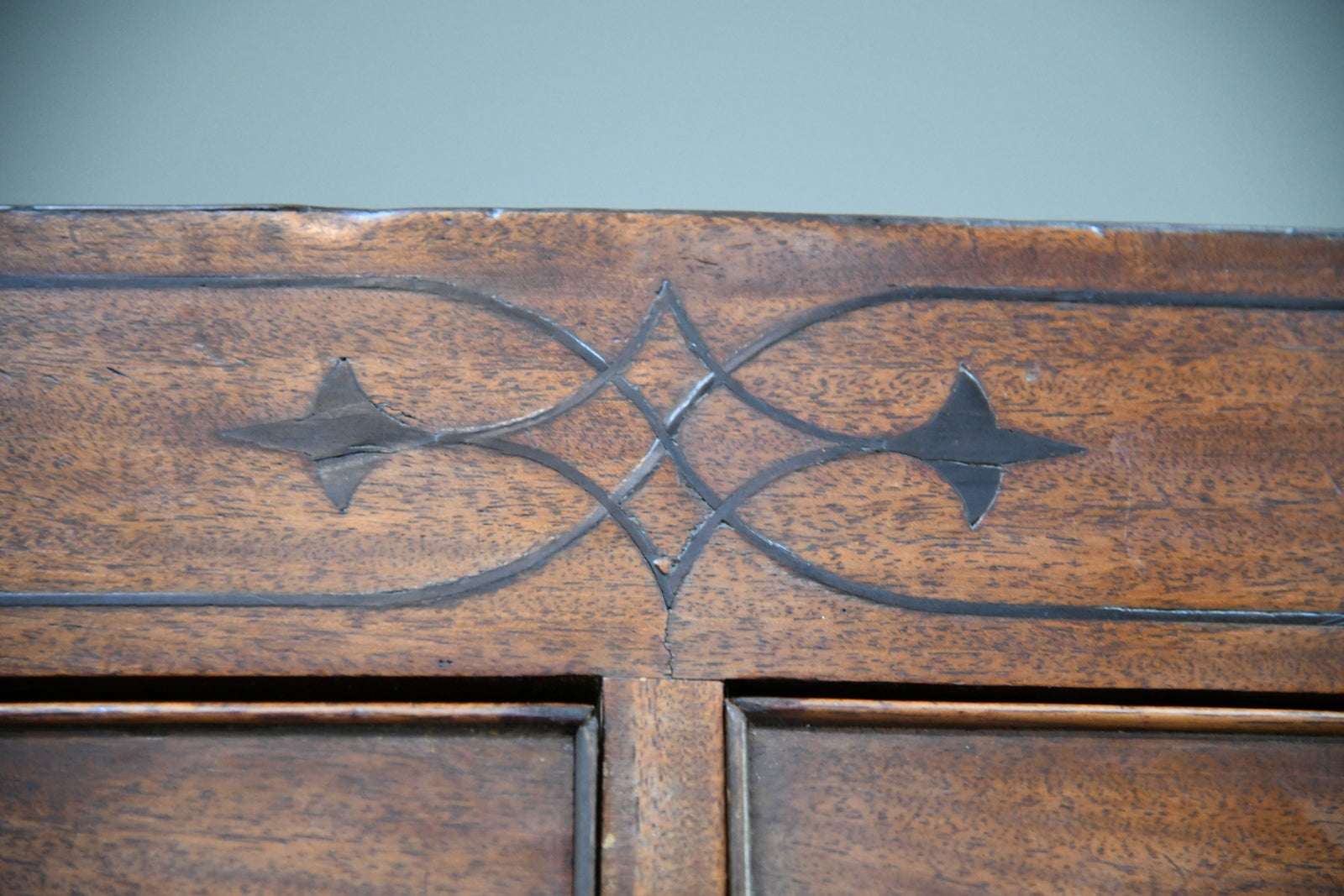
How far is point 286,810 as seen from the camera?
43 centimetres

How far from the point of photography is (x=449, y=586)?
447 mm

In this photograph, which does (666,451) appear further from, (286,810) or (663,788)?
(286,810)

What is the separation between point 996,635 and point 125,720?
488 millimetres

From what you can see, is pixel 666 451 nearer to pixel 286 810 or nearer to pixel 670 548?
pixel 670 548

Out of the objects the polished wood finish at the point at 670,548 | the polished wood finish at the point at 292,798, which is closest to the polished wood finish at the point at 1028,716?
the polished wood finish at the point at 670,548

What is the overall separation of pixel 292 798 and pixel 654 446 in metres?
0.28

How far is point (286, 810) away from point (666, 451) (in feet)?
0.93

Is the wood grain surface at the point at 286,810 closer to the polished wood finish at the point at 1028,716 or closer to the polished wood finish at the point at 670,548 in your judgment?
the polished wood finish at the point at 670,548

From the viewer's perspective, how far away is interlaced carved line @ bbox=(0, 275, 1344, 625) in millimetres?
451

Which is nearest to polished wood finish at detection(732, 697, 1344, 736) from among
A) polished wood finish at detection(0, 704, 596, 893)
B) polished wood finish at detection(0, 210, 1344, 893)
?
polished wood finish at detection(0, 210, 1344, 893)

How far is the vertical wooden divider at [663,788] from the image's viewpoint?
0.41 metres

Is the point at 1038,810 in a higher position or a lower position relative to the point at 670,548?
lower

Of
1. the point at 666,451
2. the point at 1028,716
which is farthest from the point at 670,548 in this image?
the point at 1028,716

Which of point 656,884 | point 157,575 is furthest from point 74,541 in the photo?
point 656,884
